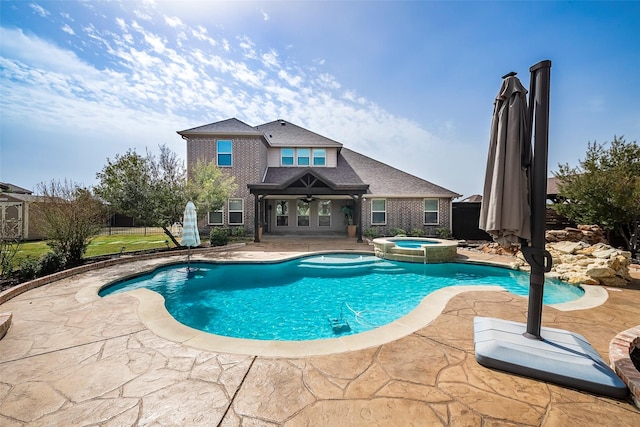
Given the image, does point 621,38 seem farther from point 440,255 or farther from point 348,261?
point 348,261

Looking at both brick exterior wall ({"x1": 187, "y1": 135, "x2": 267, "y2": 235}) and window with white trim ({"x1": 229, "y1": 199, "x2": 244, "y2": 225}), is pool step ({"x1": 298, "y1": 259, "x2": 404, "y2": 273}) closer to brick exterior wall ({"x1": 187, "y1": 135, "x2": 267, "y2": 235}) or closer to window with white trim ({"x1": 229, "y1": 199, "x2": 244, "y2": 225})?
brick exterior wall ({"x1": 187, "y1": 135, "x2": 267, "y2": 235})

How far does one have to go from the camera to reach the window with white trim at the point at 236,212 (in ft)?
58.0

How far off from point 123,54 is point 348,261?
38.1 feet

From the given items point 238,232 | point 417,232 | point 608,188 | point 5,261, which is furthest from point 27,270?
point 608,188

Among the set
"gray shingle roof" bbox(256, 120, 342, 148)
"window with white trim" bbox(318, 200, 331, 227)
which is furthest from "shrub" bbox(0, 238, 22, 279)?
"window with white trim" bbox(318, 200, 331, 227)

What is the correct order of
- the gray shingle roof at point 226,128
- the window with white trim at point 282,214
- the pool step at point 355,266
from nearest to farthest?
the pool step at point 355,266, the gray shingle roof at point 226,128, the window with white trim at point 282,214

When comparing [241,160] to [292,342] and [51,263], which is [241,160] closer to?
[51,263]

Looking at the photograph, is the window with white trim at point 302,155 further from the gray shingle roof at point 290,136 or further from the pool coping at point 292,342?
the pool coping at point 292,342

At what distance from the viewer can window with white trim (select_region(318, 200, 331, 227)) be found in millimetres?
19953

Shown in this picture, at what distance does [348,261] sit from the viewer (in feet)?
34.2

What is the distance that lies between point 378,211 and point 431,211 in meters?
3.74

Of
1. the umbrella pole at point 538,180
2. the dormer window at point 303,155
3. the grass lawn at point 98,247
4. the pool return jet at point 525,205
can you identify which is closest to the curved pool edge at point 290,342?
the pool return jet at point 525,205

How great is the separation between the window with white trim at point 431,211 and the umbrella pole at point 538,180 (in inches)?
616

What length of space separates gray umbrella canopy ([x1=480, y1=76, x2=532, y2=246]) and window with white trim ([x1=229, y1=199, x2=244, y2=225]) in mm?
16540
